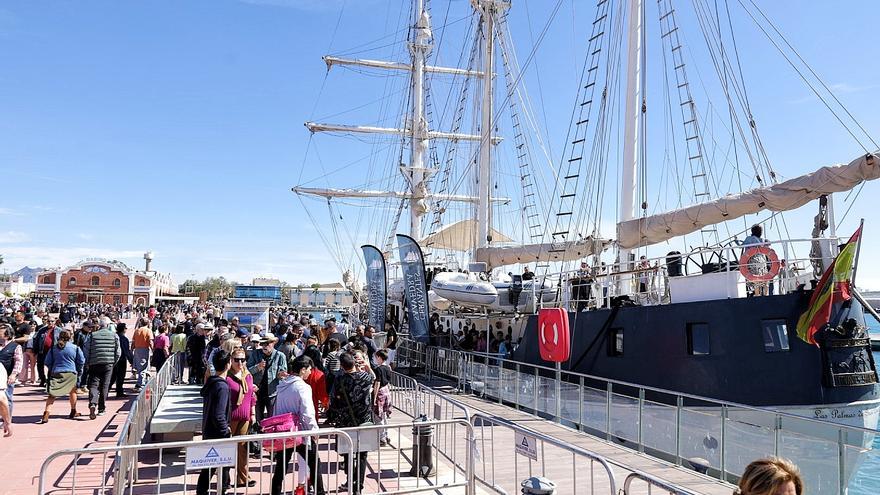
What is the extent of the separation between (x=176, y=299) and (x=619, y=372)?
113 metres

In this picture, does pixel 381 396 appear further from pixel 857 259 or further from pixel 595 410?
pixel 857 259

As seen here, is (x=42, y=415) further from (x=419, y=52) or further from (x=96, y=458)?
(x=419, y=52)

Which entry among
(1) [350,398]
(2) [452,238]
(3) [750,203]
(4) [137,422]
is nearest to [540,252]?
(3) [750,203]

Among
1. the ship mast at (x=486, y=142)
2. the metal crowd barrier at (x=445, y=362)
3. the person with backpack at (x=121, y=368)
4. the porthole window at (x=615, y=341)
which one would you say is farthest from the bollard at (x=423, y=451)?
the ship mast at (x=486, y=142)

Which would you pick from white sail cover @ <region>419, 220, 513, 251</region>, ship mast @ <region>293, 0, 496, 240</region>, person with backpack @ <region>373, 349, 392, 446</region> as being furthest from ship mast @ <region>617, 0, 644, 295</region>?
white sail cover @ <region>419, 220, 513, 251</region>

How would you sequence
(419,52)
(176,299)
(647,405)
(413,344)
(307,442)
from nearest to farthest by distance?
(307,442) < (647,405) < (413,344) < (419,52) < (176,299)

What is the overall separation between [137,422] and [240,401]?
183cm

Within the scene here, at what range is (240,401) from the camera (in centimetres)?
750

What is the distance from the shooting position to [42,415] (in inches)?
482

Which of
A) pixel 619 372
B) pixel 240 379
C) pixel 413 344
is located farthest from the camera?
pixel 413 344

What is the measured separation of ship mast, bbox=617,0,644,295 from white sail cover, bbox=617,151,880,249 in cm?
107

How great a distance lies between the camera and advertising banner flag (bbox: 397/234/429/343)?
70.3 ft

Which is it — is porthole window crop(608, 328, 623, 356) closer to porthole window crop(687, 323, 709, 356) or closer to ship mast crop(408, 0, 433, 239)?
porthole window crop(687, 323, 709, 356)

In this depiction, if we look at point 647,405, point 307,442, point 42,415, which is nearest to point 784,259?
point 647,405
